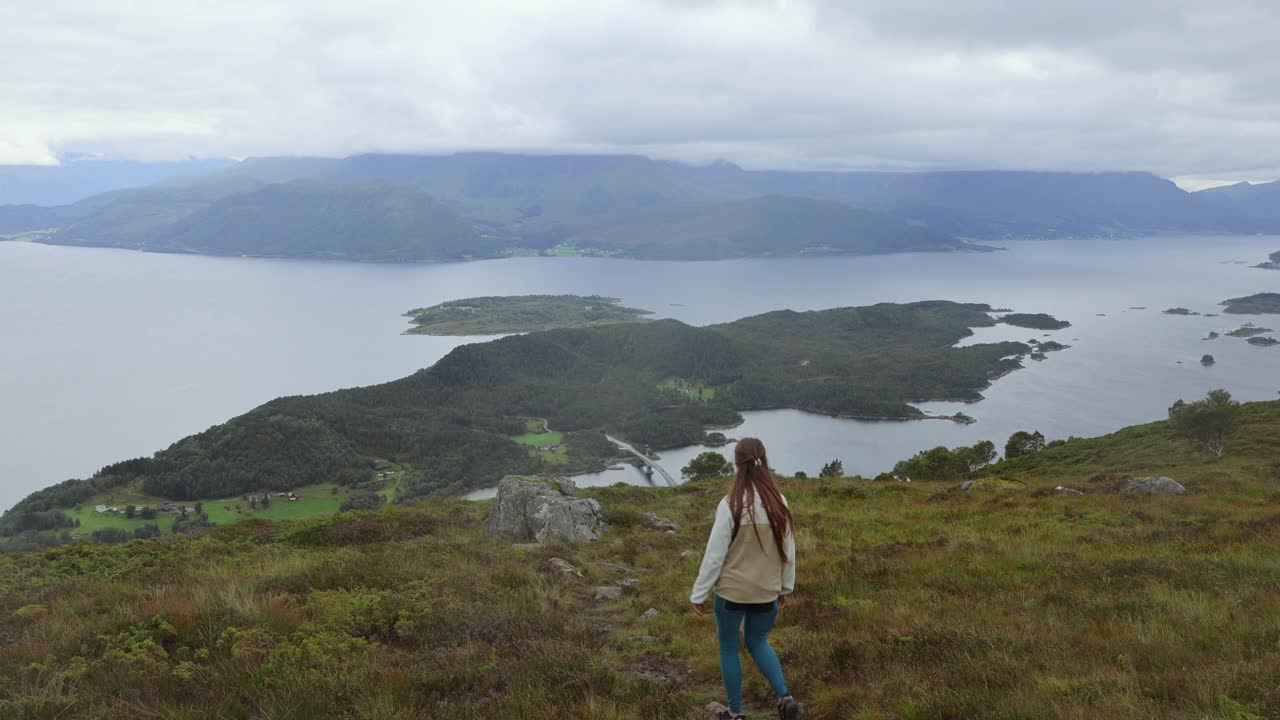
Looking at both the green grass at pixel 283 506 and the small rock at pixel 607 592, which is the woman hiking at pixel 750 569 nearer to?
the small rock at pixel 607 592

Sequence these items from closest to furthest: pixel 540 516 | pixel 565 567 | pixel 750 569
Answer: pixel 750 569
pixel 565 567
pixel 540 516

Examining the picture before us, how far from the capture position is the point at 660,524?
24641mm

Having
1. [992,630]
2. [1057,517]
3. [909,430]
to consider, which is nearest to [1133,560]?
[992,630]

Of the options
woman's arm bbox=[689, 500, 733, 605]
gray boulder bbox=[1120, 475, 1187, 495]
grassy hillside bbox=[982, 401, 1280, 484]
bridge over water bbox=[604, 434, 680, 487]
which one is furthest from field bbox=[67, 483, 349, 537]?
woman's arm bbox=[689, 500, 733, 605]

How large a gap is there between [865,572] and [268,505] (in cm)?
14062

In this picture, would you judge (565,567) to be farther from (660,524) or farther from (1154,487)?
(1154,487)

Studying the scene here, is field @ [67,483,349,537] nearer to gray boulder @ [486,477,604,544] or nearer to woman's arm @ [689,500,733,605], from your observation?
gray boulder @ [486,477,604,544]

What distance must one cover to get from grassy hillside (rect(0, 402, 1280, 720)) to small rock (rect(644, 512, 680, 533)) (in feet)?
18.2

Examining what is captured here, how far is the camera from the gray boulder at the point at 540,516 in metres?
21.4

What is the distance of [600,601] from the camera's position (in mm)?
13977

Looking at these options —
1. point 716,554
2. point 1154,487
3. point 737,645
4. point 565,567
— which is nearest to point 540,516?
point 565,567

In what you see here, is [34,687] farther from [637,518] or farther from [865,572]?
[637,518]

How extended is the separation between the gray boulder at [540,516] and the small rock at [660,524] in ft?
6.65

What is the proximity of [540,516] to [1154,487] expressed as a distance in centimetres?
2262
